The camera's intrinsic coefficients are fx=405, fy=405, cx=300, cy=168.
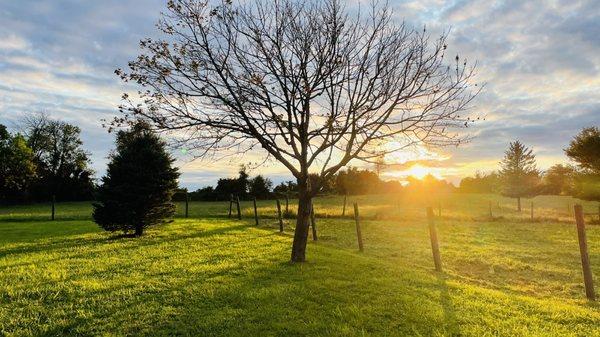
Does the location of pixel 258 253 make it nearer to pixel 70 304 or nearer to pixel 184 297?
pixel 184 297

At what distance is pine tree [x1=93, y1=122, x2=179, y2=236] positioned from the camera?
22.3m

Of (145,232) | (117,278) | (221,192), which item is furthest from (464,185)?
(117,278)

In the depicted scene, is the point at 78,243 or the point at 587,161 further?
the point at 587,161

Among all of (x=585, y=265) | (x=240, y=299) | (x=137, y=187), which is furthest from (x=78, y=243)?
(x=585, y=265)

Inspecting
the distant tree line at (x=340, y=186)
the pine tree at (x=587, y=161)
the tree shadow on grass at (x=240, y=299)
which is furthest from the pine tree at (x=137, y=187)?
the pine tree at (x=587, y=161)

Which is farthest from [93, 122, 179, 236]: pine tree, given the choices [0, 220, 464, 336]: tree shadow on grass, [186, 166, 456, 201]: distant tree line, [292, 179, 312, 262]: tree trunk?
[186, 166, 456, 201]: distant tree line

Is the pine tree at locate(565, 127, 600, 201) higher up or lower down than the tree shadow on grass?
higher up

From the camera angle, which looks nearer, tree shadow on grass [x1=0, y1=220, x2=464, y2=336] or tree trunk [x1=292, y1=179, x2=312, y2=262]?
tree shadow on grass [x1=0, y1=220, x2=464, y2=336]

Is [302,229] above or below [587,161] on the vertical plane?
below

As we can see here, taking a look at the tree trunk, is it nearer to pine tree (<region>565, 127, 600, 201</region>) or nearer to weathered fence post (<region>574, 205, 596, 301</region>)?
weathered fence post (<region>574, 205, 596, 301</region>)

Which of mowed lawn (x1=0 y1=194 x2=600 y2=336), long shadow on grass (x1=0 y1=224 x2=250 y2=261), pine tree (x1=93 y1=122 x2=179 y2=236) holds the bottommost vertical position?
mowed lawn (x1=0 y1=194 x2=600 y2=336)

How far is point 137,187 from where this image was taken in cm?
2258

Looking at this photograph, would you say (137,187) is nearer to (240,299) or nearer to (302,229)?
(302,229)

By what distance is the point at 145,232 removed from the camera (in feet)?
79.7
